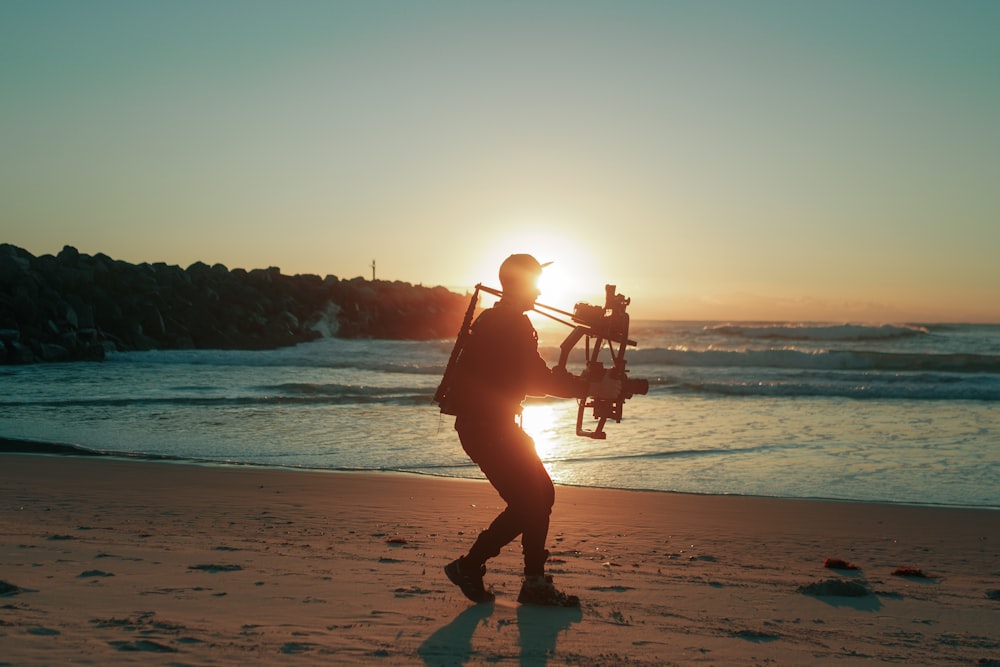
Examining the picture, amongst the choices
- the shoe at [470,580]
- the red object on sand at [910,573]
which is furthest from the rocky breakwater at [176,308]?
the red object on sand at [910,573]

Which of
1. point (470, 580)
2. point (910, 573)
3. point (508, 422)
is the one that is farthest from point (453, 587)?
point (910, 573)

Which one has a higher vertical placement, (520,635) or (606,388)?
(606,388)

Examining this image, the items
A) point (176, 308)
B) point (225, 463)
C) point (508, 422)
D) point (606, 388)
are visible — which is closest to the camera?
point (508, 422)

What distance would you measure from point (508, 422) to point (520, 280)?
0.75m

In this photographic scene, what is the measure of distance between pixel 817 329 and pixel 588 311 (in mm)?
62803

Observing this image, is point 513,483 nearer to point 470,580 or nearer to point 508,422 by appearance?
point 508,422

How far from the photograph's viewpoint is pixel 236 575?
16.7 ft

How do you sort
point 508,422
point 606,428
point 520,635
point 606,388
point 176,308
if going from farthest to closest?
1. point 176,308
2. point 606,428
3. point 606,388
4. point 508,422
5. point 520,635

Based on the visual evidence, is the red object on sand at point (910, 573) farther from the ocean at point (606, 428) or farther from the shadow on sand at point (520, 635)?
the ocean at point (606, 428)

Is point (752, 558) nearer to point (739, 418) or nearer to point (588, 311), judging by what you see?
point (588, 311)

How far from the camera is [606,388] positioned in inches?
194

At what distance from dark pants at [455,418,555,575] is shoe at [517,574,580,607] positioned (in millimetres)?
50

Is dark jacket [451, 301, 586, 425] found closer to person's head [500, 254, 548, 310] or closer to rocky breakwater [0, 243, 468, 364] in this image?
person's head [500, 254, 548, 310]

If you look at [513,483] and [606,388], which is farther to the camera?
[606,388]
